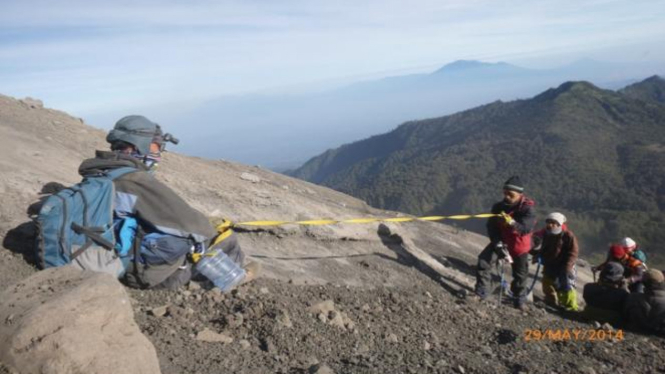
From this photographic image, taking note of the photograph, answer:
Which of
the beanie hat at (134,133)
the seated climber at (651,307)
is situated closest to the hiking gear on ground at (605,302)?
the seated climber at (651,307)

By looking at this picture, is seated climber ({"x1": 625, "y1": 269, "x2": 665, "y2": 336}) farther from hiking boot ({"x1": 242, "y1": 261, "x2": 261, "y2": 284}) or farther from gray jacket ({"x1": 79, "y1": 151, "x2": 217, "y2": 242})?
gray jacket ({"x1": 79, "y1": 151, "x2": 217, "y2": 242})

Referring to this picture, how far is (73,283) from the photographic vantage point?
390 centimetres

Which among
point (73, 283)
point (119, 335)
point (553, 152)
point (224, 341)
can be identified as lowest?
point (553, 152)

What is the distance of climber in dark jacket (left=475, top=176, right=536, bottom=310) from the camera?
784 centimetres

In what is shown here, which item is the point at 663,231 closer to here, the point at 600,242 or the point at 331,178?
the point at 600,242

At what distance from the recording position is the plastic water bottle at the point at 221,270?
5578 mm

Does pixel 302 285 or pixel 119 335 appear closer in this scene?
pixel 119 335

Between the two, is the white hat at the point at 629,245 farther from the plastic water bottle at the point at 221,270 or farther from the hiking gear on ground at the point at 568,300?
the plastic water bottle at the point at 221,270

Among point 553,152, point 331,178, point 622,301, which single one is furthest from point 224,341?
point 331,178

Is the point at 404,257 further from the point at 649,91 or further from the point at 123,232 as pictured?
the point at 649,91

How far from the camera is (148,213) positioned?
4969 mm

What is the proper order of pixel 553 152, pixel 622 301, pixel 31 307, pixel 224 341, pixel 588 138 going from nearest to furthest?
pixel 31 307 < pixel 224 341 < pixel 622 301 < pixel 553 152 < pixel 588 138

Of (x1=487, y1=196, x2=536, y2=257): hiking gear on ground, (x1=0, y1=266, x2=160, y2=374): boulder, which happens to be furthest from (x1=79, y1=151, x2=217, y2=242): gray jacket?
(x1=487, y1=196, x2=536, y2=257): hiking gear on ground

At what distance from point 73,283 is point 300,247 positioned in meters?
5.04
